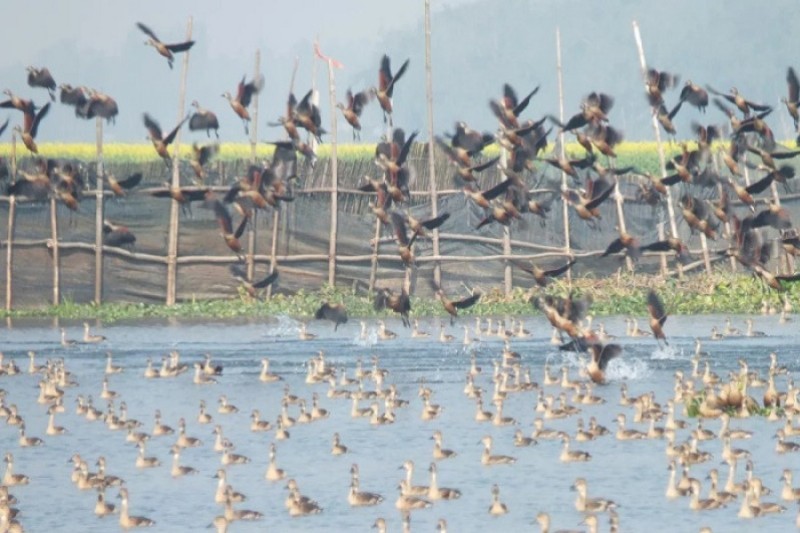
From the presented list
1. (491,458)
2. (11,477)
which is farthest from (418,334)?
(11,477)

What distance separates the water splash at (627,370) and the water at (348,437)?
5 centimetres

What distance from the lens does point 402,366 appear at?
40.6 m

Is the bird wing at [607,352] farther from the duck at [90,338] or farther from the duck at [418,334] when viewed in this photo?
the duck at [90,338]

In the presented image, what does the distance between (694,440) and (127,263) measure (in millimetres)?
24805

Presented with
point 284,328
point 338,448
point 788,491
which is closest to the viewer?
point 788,491

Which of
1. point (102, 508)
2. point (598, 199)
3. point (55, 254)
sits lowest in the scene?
point (102, 508)

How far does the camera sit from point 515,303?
50.3m

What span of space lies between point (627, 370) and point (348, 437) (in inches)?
371

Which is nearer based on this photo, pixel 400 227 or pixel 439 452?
pixel 439 452

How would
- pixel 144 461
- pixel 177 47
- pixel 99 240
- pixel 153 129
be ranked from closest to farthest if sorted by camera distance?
1. pixel 144 461
2. pixel 177 47
3. pixel 153 129
4. pixel 99 240

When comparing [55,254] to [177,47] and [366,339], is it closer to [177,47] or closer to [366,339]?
[366,339]

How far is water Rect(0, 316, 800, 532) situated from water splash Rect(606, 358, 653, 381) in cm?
5

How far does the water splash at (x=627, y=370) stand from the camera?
38594 mm

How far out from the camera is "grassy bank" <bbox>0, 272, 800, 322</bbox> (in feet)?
161
